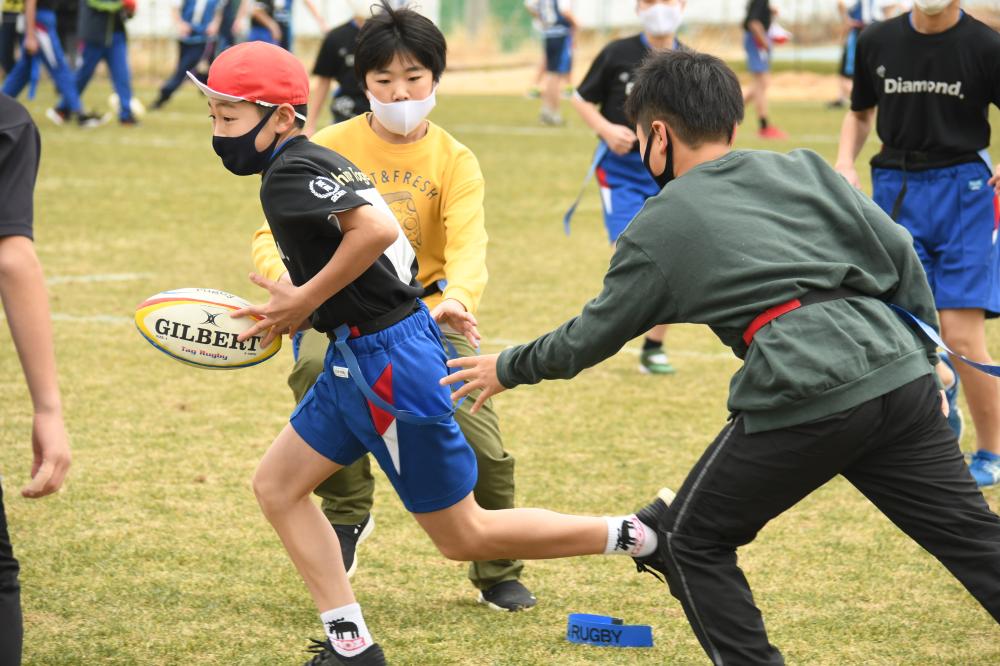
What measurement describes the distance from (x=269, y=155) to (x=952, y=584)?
2.78m

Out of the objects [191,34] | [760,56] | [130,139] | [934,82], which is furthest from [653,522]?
[191,34]

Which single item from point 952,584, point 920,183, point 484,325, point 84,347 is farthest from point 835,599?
point 84,347

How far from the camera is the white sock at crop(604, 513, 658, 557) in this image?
385 cm

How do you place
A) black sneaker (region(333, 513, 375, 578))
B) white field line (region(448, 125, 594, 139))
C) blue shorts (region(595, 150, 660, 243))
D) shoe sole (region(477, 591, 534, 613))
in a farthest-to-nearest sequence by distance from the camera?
white field line (region(448, 125, 594, 139)), blue shorts (region(595, 150, 660, 243)), black sneaker (region(333, 513, 375, 578)), shoe sole (region(477, 591, 534, 613))

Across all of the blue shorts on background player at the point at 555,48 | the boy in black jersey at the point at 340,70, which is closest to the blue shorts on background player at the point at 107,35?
the blue shorts on background player at the point at 555,48

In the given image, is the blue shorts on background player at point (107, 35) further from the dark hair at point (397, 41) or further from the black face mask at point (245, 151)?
the black face mask at point (245, 151)

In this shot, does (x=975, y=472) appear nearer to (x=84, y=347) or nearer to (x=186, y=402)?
(x=186, y=402)

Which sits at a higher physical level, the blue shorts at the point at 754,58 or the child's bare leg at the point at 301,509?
the child's bare leg at the point at 301,509

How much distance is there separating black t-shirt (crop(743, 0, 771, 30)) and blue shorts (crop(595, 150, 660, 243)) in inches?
545

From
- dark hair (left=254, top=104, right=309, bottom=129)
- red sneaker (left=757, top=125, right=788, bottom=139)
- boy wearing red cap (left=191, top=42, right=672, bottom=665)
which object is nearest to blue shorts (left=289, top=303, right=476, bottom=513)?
boy wearing red cap (left=191, top=42, right=672, bottom=665)

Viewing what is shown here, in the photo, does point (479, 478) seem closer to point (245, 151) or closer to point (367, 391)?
point (367, 391)

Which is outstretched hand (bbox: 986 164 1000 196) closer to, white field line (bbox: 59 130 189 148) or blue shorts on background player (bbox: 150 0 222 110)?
white field line (bbox: 59 130 189 148)

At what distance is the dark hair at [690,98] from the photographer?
3.45 meters

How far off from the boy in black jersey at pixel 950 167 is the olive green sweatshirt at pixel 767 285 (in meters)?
2.60
